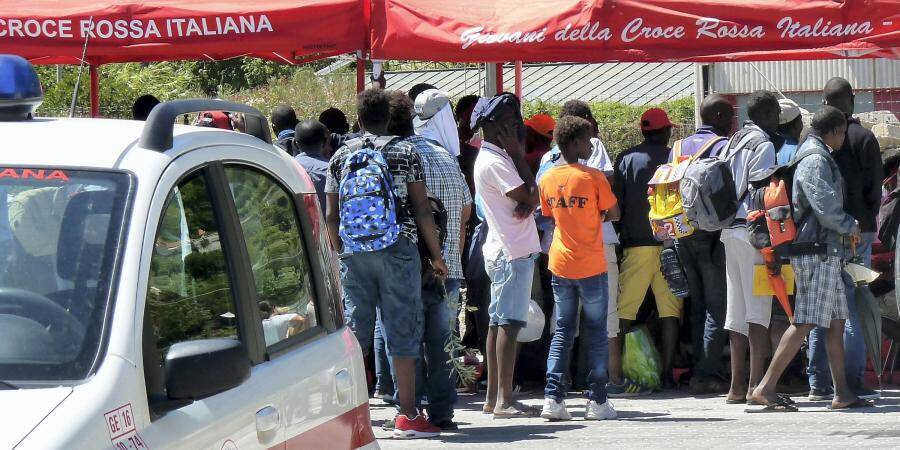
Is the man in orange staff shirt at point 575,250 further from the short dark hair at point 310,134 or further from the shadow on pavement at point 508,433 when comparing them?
the short dark hair at point 310,134

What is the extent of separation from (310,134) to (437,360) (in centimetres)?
205

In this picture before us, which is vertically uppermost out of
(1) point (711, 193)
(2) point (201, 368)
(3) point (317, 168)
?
(3) point (317, 168)

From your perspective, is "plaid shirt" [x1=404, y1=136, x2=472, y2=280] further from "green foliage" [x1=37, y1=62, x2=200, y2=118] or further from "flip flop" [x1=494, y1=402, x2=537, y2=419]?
"green foliage" [x1=37, y1=62, x2=200, y2=118]

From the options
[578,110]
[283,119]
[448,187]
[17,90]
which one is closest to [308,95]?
[283,119]

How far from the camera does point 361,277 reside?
7688 mm

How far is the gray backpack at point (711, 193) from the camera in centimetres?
876

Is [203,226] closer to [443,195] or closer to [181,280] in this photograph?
[181,280]

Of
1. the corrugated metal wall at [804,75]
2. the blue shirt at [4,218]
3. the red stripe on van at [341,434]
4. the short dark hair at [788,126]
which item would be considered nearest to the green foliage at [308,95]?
the corrugated metal wall at [804,75]

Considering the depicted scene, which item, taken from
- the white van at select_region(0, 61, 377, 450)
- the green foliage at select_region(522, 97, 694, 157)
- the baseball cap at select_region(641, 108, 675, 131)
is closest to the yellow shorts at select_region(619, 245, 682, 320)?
the baseball cap at select_region(641, 108, 675, 131)

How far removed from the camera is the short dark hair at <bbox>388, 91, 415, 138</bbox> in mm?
8055

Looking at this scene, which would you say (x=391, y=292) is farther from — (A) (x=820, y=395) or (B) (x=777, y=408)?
(A) (x=820, y=395)

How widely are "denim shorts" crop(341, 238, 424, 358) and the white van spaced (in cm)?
318

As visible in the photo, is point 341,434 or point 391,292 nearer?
point 341,434

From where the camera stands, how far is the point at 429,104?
9.09 meters
